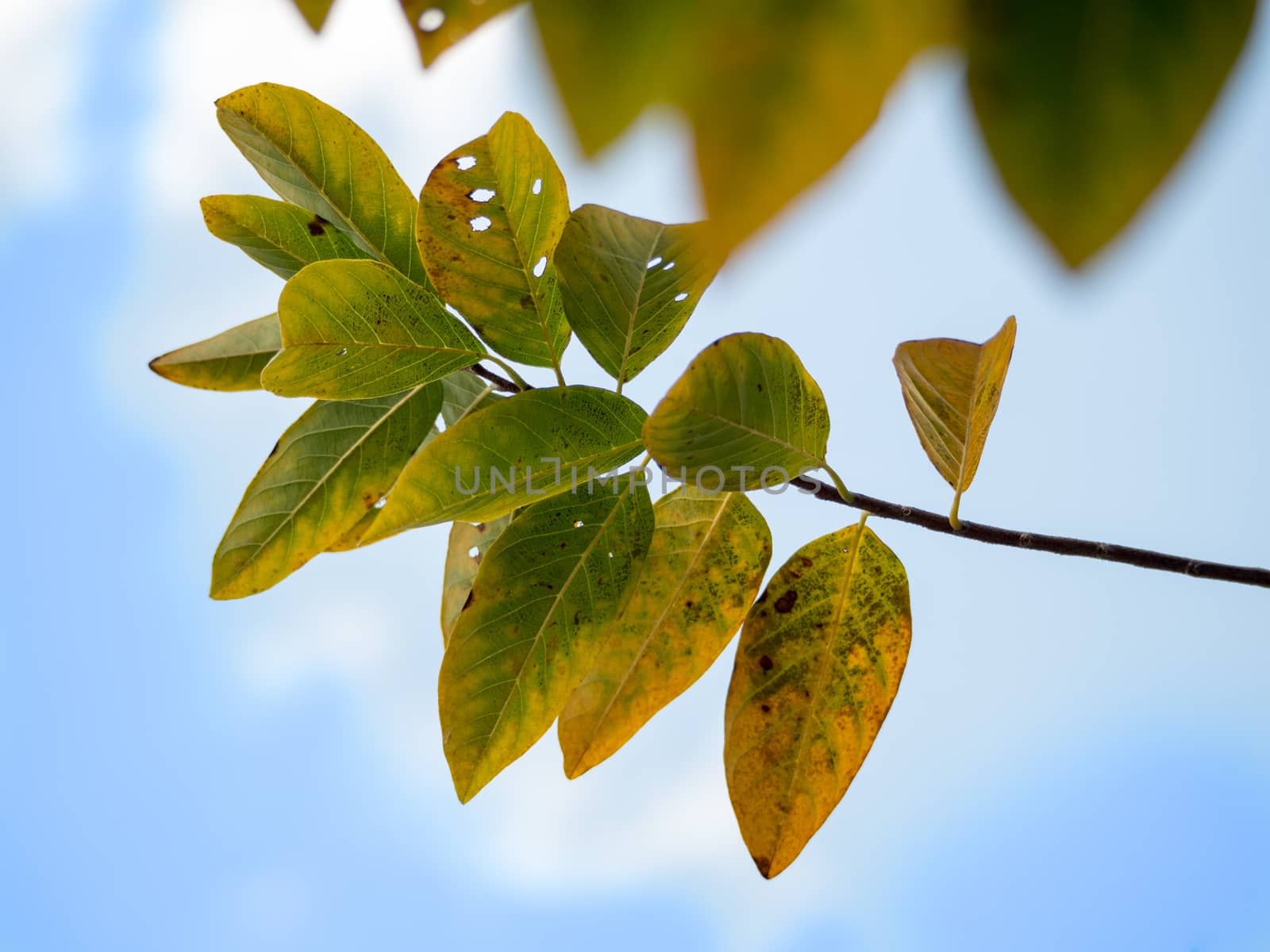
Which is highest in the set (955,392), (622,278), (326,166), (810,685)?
(326,166)

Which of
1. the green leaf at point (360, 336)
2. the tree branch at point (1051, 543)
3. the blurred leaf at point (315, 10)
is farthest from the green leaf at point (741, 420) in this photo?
the blurred leaf at point (315, 10)

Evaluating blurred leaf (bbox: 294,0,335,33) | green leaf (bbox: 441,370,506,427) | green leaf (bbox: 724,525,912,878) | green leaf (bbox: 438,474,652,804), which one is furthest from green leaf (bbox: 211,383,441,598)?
blurred leaf (bbox: 294,0,335,33)

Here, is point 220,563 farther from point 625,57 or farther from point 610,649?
point 625,57

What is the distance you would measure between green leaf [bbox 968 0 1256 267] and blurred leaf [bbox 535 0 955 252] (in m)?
0.01

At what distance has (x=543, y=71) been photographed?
128 mm

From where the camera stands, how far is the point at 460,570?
68 centimetres

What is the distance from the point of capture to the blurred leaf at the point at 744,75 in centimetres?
11

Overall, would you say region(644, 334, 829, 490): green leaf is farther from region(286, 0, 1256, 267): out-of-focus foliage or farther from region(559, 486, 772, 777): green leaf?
region(286, 0, 1256, 267): out-of-focus foliage

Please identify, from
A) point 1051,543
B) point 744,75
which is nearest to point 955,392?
point 1051,543

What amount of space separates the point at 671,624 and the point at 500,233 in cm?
24

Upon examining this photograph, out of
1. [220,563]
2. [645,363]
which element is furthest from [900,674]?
[220,563]

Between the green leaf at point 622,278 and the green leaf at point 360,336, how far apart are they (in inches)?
3.2

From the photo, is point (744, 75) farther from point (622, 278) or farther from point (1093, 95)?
point (622, 278)

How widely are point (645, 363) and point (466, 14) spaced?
404 mm
